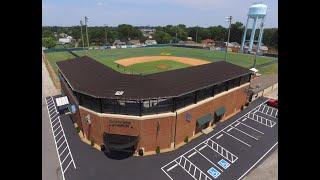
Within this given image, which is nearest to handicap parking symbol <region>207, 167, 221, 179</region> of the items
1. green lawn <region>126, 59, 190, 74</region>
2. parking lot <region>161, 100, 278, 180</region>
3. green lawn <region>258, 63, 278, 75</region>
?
parking lot <region>161, 100, 278, 180</region>

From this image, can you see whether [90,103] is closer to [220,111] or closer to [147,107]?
[147,107]

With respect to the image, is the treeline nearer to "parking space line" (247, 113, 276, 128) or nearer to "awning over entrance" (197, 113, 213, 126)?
"parking space line" (247, 113, 276, 128)

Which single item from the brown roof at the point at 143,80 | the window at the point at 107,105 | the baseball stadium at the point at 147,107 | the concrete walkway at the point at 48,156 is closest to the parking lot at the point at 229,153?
the baseball stadium at the point at 147,107

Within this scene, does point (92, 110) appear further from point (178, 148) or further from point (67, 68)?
point (67, 68)

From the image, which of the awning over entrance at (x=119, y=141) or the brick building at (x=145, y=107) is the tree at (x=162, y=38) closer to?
the brick building at (x=145, y=107)

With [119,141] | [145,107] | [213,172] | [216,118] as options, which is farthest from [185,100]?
[119,141]

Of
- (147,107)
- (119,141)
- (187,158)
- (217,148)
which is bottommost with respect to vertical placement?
(187,158)
